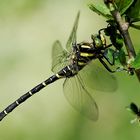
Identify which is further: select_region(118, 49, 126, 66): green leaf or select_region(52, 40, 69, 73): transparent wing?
select_region(52, 40, 69, 73): transparent wing

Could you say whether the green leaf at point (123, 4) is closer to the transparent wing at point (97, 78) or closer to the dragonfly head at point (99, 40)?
the dragonfly head at point (99, 40)

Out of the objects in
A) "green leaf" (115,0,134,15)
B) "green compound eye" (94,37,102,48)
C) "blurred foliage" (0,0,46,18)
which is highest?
"blurred foliage" (0,0,46,18)

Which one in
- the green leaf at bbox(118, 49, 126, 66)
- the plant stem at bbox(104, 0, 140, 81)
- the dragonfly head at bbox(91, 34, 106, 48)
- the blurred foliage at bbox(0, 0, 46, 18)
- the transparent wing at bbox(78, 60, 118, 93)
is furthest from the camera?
the blurred foliage at bbox(0, 0, 46, 18)

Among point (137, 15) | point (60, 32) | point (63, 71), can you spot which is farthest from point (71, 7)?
point (137, 15)

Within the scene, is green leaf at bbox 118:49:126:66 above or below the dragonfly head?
below

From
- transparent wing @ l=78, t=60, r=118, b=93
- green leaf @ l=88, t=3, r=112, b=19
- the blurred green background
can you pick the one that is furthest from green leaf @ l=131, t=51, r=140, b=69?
the blurred green background

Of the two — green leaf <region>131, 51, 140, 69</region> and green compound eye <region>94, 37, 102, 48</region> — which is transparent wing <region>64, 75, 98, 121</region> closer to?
green compound eye <region>94, 37, 102, 48</region>

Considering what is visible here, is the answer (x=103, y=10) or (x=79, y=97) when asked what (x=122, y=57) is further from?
(x=79, y=97)
